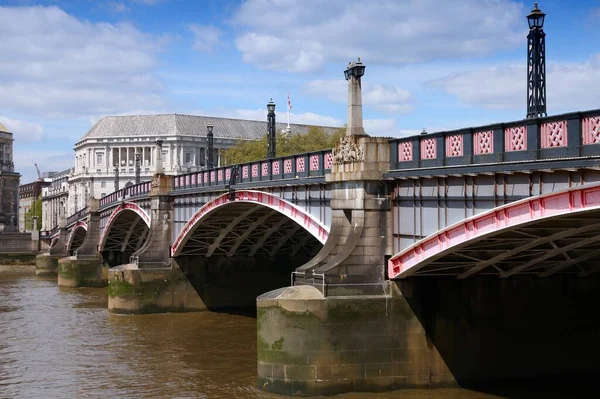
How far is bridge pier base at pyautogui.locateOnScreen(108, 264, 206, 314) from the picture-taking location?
39.6 m

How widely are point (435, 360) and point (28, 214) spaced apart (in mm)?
153572

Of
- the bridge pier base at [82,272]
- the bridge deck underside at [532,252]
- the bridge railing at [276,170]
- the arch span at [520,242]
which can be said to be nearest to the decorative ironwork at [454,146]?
the arch span at [520,242]

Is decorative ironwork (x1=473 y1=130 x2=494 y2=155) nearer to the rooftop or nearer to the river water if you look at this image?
the river water

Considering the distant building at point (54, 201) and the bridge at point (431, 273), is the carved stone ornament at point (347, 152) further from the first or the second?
the distant building at point (54, 201)

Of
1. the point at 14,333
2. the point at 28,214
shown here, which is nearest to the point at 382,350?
the point at 14,333

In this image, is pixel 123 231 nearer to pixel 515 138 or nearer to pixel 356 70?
pixel 356 70

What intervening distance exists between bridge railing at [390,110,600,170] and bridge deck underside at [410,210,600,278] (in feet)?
4.10

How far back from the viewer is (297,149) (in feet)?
248

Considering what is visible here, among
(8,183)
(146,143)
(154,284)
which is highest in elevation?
(146,143)

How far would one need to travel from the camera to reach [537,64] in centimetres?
1691

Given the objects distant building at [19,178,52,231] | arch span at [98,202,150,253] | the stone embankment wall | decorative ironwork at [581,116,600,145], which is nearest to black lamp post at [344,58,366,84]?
decorative ironwork at [581,116,600,145]

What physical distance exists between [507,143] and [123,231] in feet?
148

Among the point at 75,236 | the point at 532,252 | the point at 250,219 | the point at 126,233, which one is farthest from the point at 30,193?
the point at 532,252

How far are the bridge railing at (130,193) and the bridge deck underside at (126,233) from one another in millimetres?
1297
